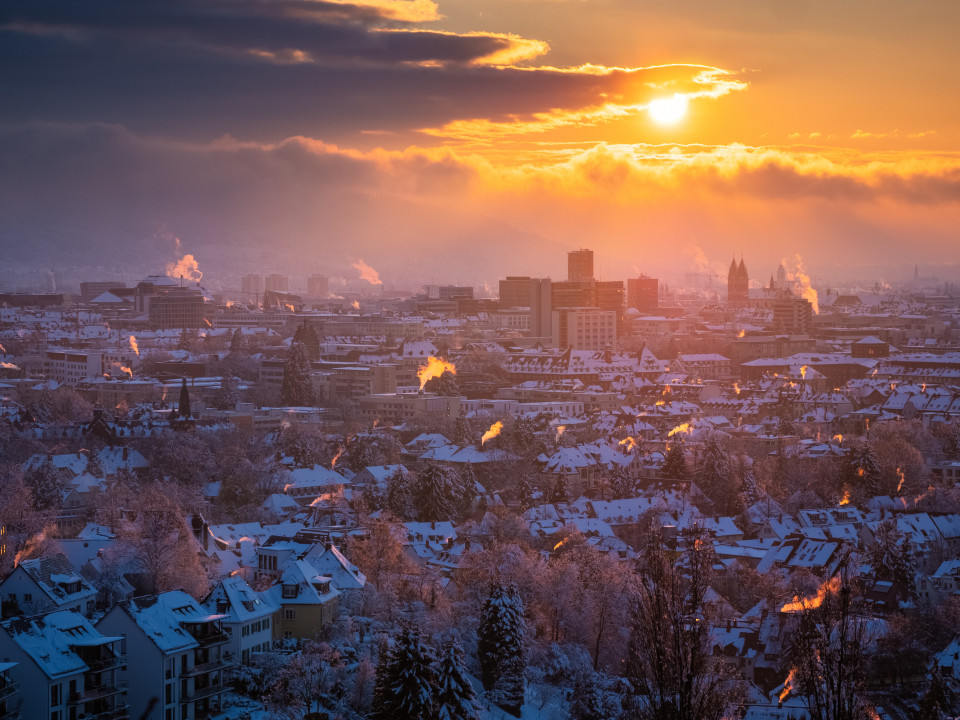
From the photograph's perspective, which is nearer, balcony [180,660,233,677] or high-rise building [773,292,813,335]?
balcony [180,660,233,677]

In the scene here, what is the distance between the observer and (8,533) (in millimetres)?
24781

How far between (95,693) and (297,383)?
33.2 m

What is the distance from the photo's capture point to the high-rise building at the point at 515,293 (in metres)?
99.9

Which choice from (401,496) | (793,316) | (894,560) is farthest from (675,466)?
(793,316)

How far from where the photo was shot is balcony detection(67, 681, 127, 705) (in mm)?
16078

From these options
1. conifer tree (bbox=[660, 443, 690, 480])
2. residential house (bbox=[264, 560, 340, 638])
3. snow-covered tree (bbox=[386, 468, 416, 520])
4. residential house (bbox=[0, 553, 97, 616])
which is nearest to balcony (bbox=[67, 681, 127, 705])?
residential house (bbox=[0, 553, 97, 616])

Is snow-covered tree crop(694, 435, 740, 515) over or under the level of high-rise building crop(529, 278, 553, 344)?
under

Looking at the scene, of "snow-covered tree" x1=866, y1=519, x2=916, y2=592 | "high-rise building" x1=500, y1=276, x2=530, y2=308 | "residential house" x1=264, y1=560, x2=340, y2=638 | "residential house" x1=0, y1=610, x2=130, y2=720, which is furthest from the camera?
"high-rise building" x1=500, y1=276, x2=530, y2=308

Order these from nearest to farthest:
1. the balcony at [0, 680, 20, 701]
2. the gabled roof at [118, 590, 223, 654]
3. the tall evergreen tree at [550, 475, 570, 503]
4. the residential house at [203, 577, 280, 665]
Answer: the balcony at [0, 680, 20, 701]
the gabled roof at [118, 590, 223, 654]
the residential house at [203, 577, 280, 665]
the tall evergreen tree at [550, 475, 570, 503]

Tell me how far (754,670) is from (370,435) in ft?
67.2

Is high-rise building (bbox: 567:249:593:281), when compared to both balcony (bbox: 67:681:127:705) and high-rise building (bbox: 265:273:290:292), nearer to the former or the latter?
high-rise building (bbox: 265:273:290:292)

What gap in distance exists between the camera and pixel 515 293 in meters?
101

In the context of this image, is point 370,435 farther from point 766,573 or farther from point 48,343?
point 48,343

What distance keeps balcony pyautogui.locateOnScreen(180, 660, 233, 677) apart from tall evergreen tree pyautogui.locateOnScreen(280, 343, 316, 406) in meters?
31.3
